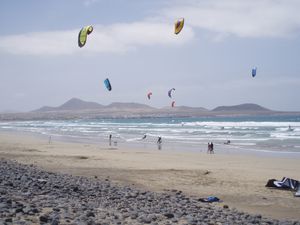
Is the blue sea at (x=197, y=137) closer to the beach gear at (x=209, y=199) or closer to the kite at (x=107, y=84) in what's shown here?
the kite at (x=107, y=84)

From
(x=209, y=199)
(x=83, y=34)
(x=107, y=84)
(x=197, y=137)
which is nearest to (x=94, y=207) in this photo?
→ (x=209, y=199)

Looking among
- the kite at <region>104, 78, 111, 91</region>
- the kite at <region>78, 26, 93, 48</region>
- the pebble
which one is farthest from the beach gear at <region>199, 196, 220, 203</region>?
the kite at <region>104, 78, 111, 91</region>

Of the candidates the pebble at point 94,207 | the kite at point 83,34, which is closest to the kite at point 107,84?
the kite at point 83,34

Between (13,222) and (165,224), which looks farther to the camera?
(165,224)

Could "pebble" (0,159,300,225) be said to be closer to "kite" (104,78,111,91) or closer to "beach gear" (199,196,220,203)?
"beach gear" (199,196,220,203)

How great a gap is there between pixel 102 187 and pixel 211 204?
7.36ft

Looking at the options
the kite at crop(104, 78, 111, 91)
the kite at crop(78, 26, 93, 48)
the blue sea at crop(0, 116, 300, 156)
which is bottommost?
the blue sea at crop(0, 116, 300, 156)

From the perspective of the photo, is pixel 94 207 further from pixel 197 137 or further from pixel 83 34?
pixel 197 137

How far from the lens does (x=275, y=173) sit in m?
13.4

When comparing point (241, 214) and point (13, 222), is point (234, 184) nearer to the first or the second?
point (241, 214)

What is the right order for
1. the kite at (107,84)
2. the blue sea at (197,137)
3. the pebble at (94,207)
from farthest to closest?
the blue sea at (197,137), the kite at (107,84), the pebble at (94,207)

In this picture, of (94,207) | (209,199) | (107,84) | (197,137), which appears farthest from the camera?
(197,137)

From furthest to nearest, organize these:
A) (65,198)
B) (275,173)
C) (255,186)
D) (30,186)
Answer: (275,173) < (255,186) < (30,186) < (65,198)

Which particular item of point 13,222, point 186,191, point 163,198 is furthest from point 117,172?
point 13,222
